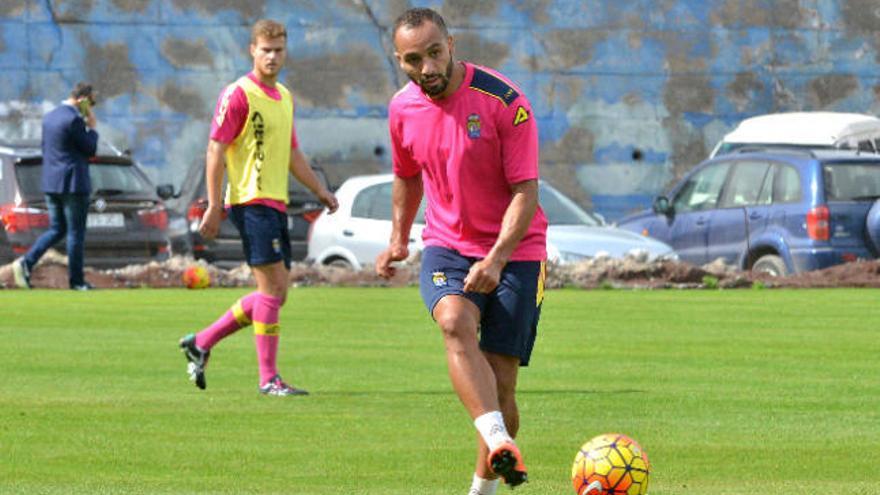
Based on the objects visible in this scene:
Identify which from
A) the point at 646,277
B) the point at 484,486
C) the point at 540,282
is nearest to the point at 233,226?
the point at 646,277

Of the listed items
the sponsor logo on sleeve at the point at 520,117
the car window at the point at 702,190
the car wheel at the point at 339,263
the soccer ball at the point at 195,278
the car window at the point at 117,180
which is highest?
the sponsor logo on sleeve at the point at 520,117

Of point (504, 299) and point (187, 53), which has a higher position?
→ point (504, 299)

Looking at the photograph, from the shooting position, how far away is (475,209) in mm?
9023

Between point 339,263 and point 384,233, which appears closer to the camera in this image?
point 384,233

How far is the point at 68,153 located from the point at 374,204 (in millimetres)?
3569

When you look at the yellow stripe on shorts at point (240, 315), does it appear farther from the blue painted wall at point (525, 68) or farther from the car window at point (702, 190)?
the blue painted wall at point (525, 68)

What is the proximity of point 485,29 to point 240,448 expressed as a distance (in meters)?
32.8

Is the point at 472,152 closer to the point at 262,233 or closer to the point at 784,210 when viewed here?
the point at 262,233

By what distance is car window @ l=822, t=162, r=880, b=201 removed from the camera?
1000 inches

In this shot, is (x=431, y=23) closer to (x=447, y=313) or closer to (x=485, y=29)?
(x=447, y=313)

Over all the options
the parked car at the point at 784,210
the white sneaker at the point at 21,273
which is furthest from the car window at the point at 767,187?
the white sneaker at the point at 21,273

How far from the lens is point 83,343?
58.5ft

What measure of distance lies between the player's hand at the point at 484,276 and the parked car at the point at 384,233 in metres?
16.6

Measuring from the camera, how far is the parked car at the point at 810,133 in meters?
33.4
